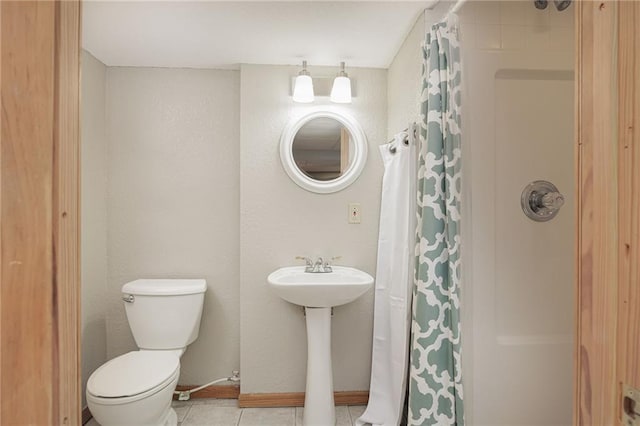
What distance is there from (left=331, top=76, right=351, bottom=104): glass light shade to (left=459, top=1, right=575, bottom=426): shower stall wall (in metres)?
0.89

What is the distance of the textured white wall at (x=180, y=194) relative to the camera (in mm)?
2471

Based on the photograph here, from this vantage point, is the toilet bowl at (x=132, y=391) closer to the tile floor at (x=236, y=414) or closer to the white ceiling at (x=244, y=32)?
the tile floor at (x=236, y=414)

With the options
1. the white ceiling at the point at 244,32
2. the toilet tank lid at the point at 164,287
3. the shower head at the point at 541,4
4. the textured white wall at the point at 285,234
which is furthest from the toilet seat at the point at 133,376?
the shower head at the point at 541,4

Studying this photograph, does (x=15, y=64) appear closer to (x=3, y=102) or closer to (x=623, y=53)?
(x=3, y=102)

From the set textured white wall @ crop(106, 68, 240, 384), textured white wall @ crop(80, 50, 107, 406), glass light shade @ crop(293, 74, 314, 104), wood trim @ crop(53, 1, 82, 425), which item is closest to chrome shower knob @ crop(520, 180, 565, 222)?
glass light shade @ crop(293, 74, 314, 104)

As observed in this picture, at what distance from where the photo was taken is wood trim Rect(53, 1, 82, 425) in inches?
19.1

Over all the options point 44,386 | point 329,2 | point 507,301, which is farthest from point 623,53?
point 329,2

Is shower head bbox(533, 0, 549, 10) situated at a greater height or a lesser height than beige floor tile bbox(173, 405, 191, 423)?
greater

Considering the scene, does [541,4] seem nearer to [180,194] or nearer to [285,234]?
[285,234]

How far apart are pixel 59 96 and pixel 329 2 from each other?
155 centimetres

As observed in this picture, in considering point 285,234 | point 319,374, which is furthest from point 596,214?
point 285,234

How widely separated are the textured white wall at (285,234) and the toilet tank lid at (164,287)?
11.3 inches

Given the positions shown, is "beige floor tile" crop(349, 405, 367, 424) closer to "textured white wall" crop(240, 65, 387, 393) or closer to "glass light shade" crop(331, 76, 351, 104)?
"textured white wall" crop(240, 65, 387, 393)

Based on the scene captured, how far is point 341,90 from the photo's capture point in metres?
2.31
